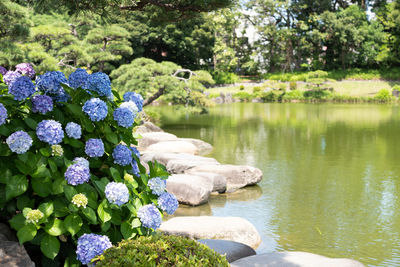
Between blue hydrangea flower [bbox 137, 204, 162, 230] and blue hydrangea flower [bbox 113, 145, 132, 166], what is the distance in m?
0.29

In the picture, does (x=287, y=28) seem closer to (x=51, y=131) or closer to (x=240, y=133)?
(x=240, y=133)

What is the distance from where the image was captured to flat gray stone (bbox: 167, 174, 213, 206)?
216 inches

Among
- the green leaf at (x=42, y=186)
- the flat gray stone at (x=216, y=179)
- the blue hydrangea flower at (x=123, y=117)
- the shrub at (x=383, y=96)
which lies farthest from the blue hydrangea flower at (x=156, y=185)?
the shrub at (x=383, y=96)

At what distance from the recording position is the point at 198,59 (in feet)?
108

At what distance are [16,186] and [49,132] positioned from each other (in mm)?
318

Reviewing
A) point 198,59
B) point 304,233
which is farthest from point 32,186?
point 198,59

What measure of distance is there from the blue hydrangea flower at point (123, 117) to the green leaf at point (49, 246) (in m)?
0.72

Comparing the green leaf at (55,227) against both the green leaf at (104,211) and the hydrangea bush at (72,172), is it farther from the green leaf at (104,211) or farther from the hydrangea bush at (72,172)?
the green leaf at (104,211)

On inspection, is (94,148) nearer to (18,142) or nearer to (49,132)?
(49,132)

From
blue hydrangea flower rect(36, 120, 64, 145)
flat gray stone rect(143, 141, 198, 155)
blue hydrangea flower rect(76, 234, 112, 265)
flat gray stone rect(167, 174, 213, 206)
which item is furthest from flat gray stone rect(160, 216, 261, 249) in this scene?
flat gray stone rect(143, 141, 198, 155)

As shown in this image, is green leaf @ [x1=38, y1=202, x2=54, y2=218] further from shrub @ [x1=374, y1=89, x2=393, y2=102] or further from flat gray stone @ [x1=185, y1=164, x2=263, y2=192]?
shrub @ [x1=374, y1=89, x2=393, y2=102]

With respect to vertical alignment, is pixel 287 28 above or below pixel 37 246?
above

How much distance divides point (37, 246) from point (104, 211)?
1.41 ft

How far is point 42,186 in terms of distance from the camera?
7.29ft
